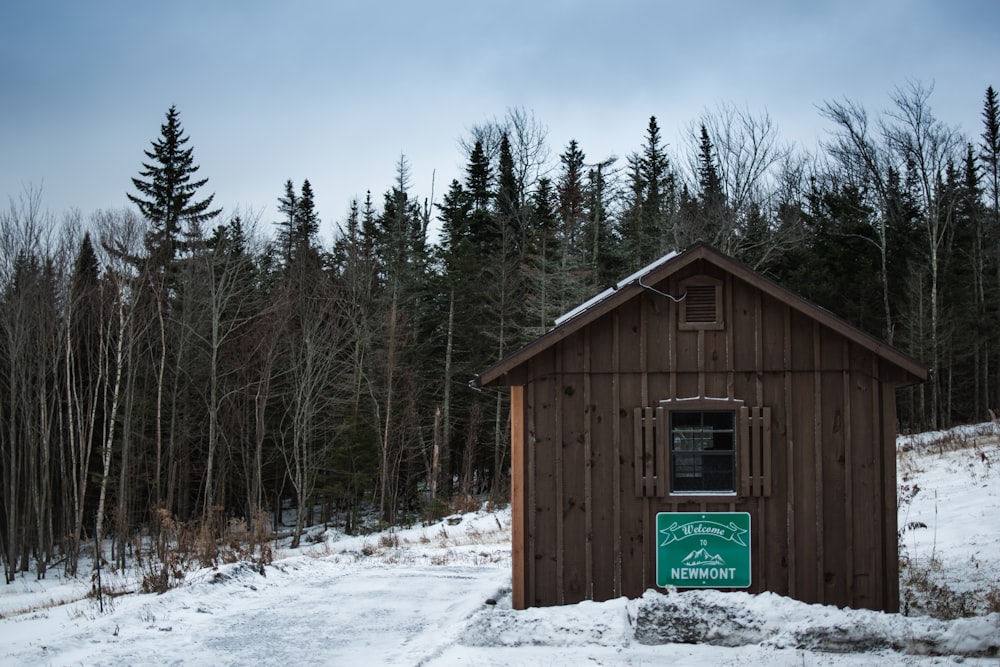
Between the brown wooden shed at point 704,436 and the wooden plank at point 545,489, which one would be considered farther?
the wooden plank at point 545,489

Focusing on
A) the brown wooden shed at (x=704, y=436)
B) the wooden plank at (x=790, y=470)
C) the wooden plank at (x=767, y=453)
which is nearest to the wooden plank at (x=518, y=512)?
the brown wooden shed at (x=704, y=436)

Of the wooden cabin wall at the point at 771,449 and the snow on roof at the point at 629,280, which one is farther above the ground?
the snow on roof at the point at 629,280

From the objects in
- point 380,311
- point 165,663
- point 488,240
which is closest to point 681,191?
point 488,240

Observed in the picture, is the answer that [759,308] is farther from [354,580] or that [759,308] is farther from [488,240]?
[488,240]

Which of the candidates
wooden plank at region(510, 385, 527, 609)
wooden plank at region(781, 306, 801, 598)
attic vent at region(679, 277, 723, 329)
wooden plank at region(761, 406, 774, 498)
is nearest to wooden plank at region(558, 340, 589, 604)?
wooden plank at region(510, 385, 527, 609)

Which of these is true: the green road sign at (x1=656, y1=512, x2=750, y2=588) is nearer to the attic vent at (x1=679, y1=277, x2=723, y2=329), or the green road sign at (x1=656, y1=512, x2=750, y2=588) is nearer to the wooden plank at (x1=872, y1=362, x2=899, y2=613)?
the wooden plank at (x1=872, y1=362, x2=899, y2=613)

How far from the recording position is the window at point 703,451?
31.3ft

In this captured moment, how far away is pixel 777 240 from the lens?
27.9 m

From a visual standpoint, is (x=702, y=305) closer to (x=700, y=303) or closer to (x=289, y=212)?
(x=700, y=303)

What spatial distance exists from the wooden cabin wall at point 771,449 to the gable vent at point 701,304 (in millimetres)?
161

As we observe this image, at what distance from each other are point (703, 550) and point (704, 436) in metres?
1.36

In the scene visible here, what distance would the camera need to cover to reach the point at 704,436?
31.8 feet

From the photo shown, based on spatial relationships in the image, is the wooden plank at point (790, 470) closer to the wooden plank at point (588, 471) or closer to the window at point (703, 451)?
the window at point (703, 451)

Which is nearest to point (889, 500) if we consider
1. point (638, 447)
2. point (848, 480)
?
point (848, 480)
